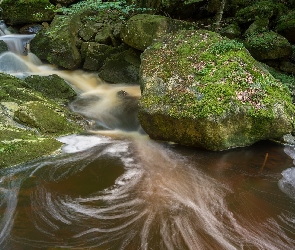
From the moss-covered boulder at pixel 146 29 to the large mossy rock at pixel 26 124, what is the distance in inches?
145

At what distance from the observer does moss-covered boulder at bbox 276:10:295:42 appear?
31.8 ft

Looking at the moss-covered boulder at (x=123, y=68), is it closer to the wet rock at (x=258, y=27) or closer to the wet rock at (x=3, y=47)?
the wet rock at (x=258, y=27)

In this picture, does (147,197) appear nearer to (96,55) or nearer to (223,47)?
(223,47)

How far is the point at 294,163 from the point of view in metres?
6.00

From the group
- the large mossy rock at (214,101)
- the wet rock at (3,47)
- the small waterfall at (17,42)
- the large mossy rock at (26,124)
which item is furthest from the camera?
the small waterfall at (17,42)

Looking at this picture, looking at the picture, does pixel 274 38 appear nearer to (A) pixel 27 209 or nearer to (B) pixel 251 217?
(B) pixel 251 217

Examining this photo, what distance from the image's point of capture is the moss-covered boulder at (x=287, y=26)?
969 cm

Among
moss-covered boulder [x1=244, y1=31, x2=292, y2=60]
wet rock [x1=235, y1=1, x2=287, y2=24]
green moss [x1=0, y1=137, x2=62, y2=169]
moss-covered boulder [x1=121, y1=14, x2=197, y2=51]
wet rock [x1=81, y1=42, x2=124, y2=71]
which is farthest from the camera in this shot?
wet rock [x1=81, y1=42, x2=124, y2=71]

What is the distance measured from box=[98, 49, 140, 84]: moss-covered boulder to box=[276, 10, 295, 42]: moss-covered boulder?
16.3ft

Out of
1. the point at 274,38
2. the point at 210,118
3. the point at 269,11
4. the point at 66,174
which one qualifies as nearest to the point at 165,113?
the point at 210,118

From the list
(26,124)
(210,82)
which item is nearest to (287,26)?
(210,82)

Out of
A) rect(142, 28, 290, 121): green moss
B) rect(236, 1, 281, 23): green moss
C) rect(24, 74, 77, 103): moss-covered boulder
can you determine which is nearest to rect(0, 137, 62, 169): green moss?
rect(142, 28, 290, 121): green moss

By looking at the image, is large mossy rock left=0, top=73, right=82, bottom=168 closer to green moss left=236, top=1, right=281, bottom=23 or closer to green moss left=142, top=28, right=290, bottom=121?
green moss left=142, top=28, right=290, bottom=121

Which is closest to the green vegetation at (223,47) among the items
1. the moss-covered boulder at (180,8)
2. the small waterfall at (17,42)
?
the moss-covered boulder at (180,8)
